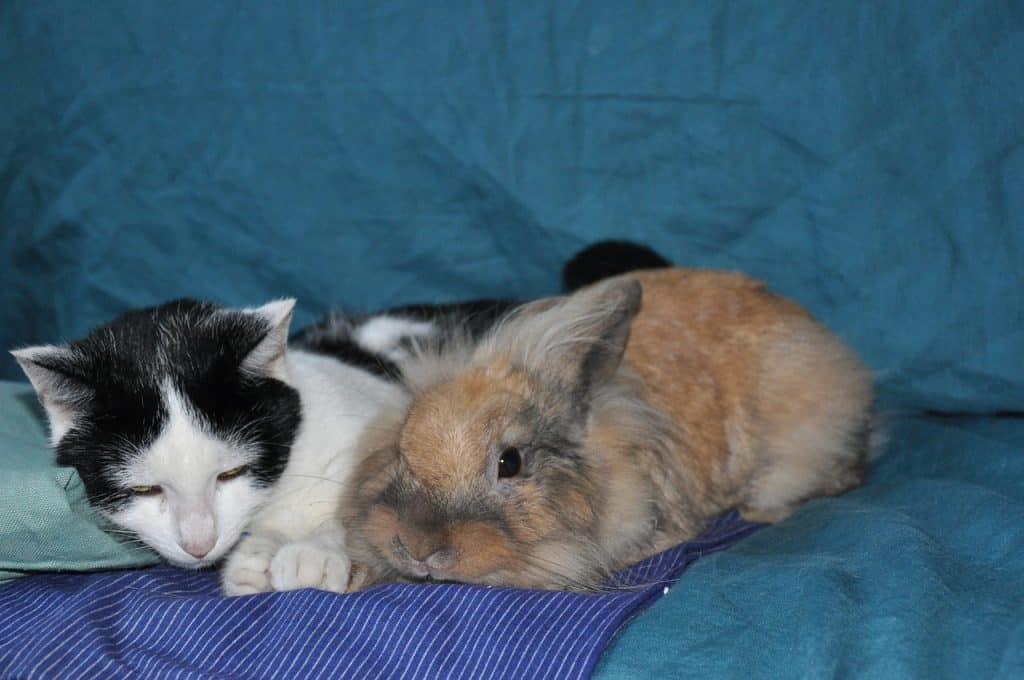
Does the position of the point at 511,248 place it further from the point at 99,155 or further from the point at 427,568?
the point at 427,568

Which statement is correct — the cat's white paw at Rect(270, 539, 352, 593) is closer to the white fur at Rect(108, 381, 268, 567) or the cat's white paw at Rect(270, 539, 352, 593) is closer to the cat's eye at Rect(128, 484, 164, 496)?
the white fur at Rect(108, 381, 268, 567)

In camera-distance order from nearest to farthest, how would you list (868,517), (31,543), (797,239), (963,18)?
(31,543) → (868,517) → (963,18) → (797,239)

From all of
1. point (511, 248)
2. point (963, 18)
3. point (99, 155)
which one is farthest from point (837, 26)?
point (99, 155)

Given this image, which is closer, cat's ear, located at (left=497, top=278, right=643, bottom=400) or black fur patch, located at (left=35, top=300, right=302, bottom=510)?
black fur patch, located at (left=35, top=300, right=302, bottom=510)

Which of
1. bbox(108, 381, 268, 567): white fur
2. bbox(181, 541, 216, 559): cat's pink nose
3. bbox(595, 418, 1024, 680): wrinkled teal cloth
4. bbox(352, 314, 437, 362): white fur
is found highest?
bbox(352, 314, 437, 362): white fur

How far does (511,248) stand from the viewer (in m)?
3.05

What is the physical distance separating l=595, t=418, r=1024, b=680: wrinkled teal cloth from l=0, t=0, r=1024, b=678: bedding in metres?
0.20

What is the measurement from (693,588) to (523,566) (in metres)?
0.30

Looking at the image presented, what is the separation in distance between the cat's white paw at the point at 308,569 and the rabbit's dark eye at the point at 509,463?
0.35m

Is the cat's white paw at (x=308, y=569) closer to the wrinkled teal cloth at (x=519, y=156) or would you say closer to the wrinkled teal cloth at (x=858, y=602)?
the wrinkled teal cloth at (x=858, y=602)

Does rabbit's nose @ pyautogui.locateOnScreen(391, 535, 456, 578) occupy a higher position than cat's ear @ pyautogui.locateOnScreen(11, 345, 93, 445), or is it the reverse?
cat's ear @ pyautogui.locateOnScreen(11, 345, 93, 445)

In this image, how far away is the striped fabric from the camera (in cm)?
156

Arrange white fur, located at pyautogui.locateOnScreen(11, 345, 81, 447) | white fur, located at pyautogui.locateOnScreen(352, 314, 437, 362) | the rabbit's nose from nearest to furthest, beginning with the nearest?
the rabbit's nose, white fur, located at pyautogui.locateOnScreen(11, 345, 81, 447), white fur, located at pyautogui.locateOnScreen(352, 314, 437, 362)

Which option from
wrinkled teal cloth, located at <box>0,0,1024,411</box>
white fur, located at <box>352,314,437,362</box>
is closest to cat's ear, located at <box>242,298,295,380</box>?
white fur, located at <box>352,314,437,362</box>
